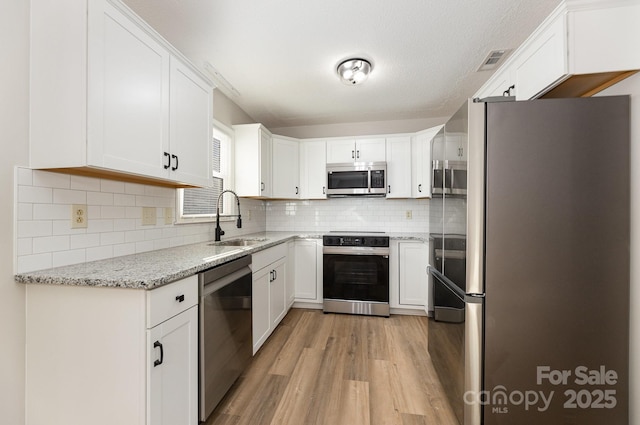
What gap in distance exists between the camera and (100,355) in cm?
113

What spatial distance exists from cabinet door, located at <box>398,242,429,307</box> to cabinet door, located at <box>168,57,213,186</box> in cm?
239

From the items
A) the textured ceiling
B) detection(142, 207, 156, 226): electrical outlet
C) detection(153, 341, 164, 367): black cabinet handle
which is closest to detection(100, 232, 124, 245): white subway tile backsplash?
detection(142, 207, 156, 226): electrical outlet

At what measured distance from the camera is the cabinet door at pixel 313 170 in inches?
144

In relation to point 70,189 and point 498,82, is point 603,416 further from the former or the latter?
point 70,189

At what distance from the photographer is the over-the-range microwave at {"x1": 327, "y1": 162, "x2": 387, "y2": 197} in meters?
3.44

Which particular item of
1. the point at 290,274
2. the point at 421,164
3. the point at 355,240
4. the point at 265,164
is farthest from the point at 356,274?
the point at 265,164

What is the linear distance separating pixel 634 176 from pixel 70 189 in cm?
285

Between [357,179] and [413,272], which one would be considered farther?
[357,179]

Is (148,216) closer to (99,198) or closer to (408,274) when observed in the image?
(99,198)

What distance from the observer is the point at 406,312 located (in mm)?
3293

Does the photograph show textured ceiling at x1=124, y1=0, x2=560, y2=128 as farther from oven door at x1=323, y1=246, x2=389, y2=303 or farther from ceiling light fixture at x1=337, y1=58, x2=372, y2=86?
oven door at x1=323, y1=246, x2=389, y2=303

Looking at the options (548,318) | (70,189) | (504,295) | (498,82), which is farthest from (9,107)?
(498,82)

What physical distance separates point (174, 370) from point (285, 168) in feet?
8.95

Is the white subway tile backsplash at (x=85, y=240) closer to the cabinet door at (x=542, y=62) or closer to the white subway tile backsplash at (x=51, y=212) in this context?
the white subway tile backsplash at (x=51, y=212)
